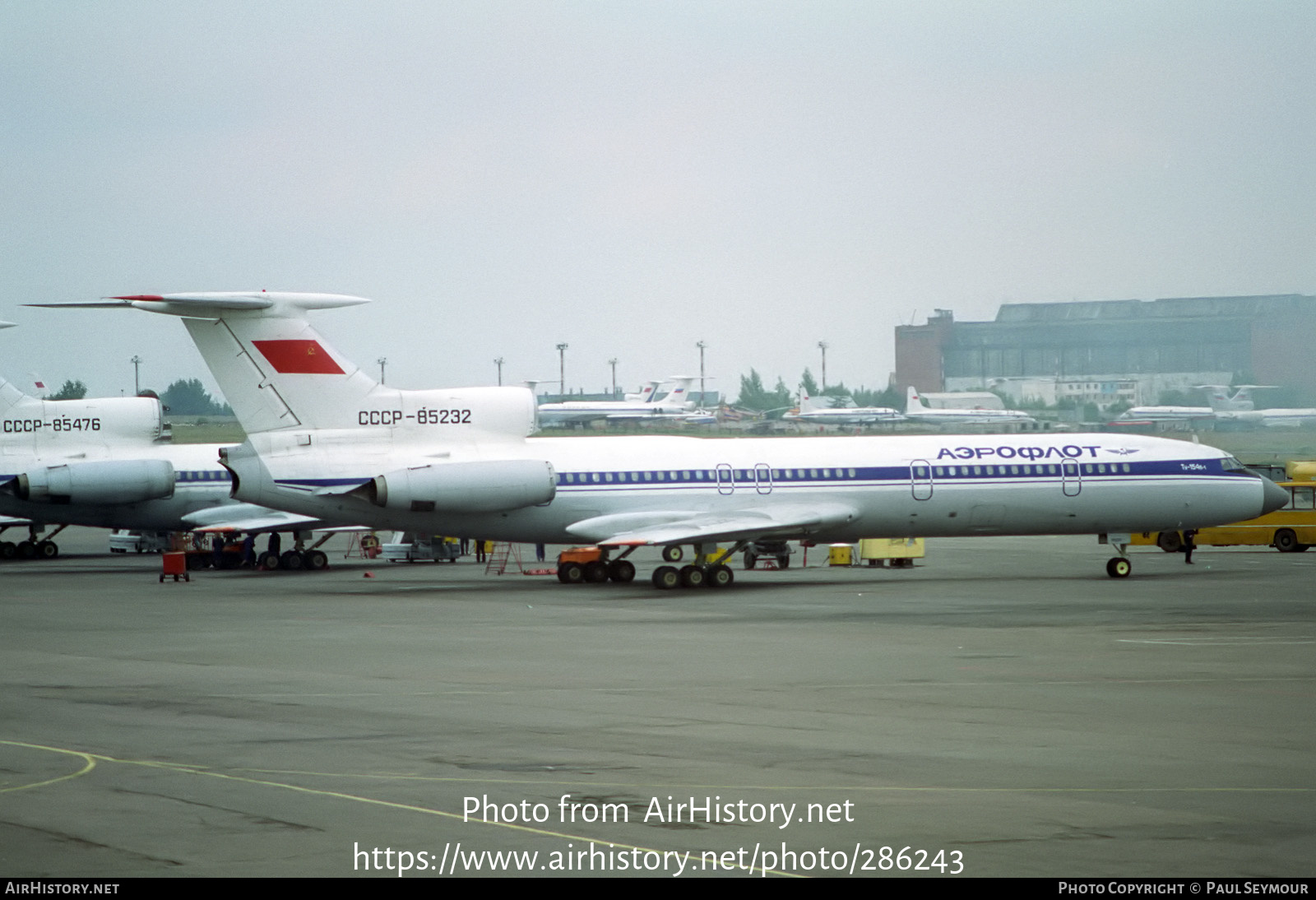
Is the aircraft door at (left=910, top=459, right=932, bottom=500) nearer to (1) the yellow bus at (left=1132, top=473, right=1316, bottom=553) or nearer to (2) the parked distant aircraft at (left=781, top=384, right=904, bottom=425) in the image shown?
(1) the yellow bus at (left=1132, top=473, right=1316, bottom=553)

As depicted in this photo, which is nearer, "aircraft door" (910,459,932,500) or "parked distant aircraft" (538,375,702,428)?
"aircraft door" (910,459,932,500)

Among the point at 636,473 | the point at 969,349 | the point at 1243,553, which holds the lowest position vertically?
the point at 1243,553

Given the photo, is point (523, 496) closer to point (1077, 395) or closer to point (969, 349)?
point (1077, 395)

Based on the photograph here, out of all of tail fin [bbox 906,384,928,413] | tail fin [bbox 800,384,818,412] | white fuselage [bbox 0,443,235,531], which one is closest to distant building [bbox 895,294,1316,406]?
tail fin [bbox 906,384,928,413]

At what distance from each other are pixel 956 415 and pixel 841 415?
47.6 feet

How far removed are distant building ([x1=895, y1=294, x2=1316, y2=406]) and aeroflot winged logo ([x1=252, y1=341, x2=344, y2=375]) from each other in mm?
40715

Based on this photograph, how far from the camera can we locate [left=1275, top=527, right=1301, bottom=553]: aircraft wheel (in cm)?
4875

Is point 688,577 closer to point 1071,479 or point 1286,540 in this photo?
point 1071,479

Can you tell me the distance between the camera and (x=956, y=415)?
3829 inches

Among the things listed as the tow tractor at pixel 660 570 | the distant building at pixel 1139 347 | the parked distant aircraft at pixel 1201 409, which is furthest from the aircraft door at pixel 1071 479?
the parked distant aircraft at pixel 1201 409

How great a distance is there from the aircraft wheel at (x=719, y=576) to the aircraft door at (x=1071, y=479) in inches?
352
